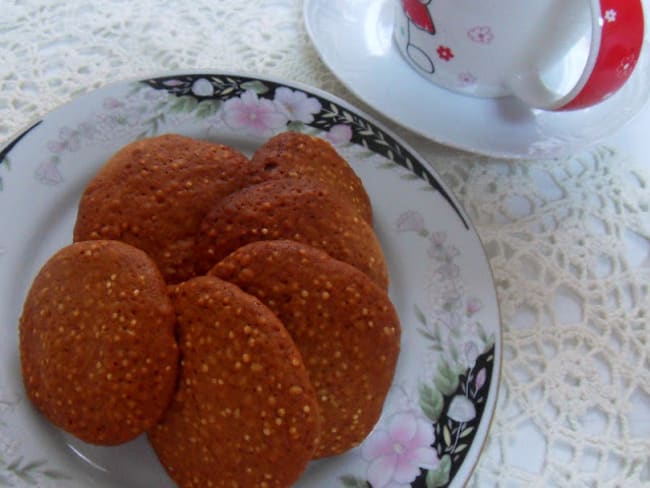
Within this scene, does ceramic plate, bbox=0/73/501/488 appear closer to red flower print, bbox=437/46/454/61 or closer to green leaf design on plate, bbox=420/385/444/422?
green leaf design on plate, bbox=420/385/444/422

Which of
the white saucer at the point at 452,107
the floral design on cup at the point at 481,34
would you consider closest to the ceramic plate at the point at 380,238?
the white saucer at the point at 452,107

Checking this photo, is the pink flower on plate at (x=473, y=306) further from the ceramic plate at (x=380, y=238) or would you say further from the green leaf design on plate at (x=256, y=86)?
the green leaf design on plate at (x=256, y=86)

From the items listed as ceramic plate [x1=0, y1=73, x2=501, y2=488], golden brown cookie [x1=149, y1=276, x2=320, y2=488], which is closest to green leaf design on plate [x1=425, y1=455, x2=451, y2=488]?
ceramic plate [x1=0, y1=73, x2=501, y2=488]

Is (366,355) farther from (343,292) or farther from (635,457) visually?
(635,457)

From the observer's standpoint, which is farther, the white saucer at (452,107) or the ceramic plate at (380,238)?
the white saucer at (452,107)

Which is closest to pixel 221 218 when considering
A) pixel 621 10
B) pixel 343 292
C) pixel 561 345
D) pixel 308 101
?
pixel 343 292

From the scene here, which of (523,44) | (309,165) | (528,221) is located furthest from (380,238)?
(523,44)
